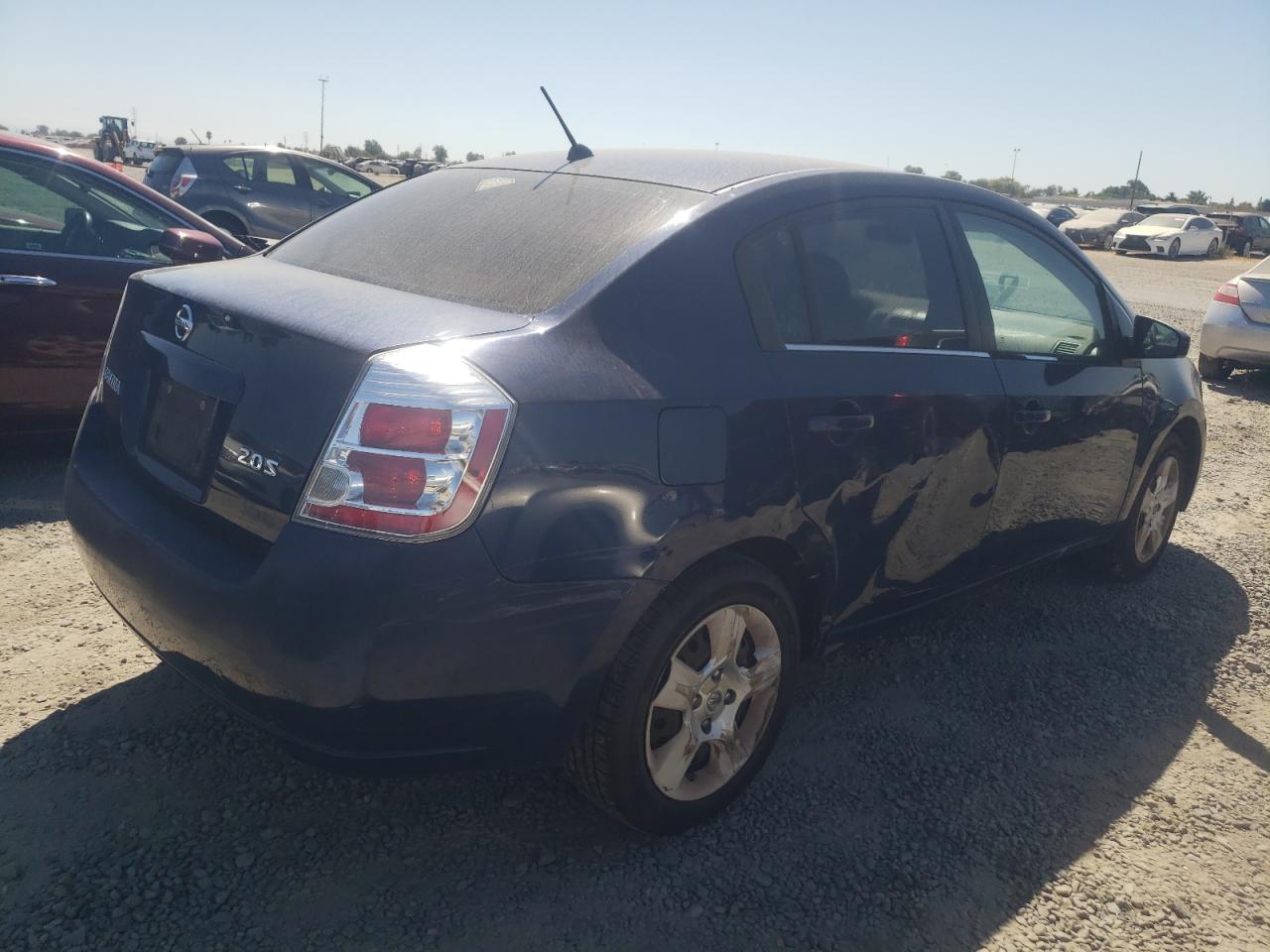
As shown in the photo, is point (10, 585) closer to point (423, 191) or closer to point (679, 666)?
point (423, 191)

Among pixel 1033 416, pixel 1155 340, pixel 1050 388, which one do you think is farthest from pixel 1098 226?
pixel 1033 416

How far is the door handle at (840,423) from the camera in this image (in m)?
2.70

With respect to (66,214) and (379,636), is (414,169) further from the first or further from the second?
(379,636)

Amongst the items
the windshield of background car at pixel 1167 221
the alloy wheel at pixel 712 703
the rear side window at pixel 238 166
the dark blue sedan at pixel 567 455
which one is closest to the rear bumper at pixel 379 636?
the dark blue sedan at pixel 567 455

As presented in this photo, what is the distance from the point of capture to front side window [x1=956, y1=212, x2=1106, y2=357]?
3.50 m

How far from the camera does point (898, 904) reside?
99.0 inches

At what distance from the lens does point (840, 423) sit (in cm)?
277

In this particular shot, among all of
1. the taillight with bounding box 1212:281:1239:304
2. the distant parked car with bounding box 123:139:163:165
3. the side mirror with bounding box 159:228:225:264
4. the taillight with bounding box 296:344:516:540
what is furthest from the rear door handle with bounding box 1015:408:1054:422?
the distant parked car with bounding box 123:139:163:165

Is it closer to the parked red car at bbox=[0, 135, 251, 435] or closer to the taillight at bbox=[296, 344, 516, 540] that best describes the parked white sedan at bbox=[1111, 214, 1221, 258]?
the parked red car at bbox=[0, 135, 251, 435]

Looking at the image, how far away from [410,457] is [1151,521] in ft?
12.7

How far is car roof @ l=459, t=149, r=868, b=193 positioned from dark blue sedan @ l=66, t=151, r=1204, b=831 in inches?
0.8

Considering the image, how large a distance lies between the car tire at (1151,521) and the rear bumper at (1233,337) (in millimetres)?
5572

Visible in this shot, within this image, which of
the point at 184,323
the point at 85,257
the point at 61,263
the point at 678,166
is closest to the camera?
the point at 184,323

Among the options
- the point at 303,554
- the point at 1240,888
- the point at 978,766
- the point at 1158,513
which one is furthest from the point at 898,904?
the point at 1158,513
